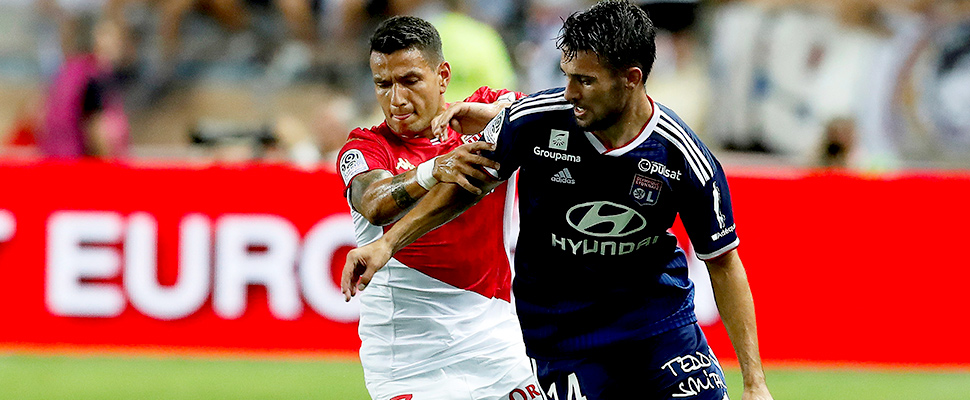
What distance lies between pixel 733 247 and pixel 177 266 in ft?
19.2

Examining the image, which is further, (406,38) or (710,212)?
(406,38)

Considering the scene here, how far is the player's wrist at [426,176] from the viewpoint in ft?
13.7

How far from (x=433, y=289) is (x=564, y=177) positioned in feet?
3.28

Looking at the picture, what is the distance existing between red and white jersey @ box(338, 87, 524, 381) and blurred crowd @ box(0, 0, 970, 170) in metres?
6.31

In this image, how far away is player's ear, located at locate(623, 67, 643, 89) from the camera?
151 inches

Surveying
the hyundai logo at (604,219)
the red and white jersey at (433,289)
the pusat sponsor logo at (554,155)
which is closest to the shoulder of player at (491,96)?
the red and white jersey at (433,289)

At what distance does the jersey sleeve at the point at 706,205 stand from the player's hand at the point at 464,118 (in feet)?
2.71

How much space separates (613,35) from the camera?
3781 mm

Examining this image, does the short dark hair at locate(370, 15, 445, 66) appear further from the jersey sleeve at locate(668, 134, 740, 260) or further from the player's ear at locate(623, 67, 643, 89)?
the jersey sleeve at locate(668, 134, 740, 260)

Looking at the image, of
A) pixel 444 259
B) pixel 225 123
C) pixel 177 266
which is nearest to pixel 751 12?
pixel 225 123

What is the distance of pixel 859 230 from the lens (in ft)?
29.5

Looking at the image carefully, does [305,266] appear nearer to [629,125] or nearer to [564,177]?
[564,177]

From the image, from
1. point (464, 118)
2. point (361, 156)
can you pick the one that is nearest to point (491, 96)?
point (464, 118)

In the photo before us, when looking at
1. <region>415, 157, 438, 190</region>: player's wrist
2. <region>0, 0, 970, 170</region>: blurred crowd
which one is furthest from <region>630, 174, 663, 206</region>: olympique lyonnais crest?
<region>0, 0, 970, 170</region>: blurred crowd
